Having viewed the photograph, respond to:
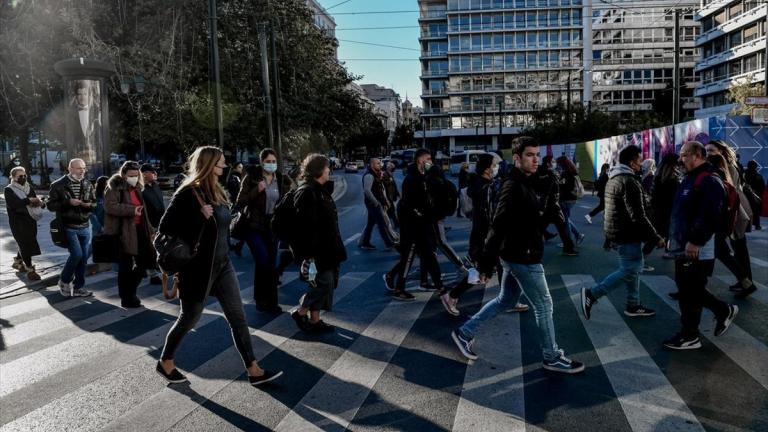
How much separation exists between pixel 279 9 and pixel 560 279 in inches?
966

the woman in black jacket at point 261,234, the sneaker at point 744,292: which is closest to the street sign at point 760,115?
the sneaker at point 744,292

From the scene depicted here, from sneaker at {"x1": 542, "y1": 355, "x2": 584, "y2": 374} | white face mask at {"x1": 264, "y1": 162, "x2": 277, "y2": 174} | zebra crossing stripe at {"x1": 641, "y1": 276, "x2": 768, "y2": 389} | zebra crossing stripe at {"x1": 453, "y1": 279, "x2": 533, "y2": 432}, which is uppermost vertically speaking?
white face mask at {"x1": 264, "y1": 162, "x2": 277, "y2": 174}

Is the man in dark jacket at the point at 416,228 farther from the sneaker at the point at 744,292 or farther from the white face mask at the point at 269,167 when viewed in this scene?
the sneaker at the point at 744,292

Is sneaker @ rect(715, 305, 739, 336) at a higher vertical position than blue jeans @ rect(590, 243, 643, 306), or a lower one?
lower

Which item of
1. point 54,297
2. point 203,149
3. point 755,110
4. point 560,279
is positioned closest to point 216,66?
point 54,297

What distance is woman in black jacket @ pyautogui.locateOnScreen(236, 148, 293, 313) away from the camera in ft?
22.1

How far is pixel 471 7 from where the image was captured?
90.3 meters

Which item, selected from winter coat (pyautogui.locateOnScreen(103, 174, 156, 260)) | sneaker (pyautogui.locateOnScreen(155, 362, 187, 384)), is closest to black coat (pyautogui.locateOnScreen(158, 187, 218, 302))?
sneaker (pyautogui.locateOnScreen(155, 362, 187, 384))

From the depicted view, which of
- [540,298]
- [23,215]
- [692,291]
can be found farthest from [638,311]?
[23,215]

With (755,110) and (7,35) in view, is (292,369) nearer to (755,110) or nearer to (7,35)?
(755,110)

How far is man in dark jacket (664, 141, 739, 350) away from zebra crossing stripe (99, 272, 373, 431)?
3355 mm

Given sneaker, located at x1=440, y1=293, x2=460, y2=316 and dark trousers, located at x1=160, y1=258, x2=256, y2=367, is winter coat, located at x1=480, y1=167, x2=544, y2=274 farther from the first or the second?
dark trousers, located at x1=160, y1=258, x2=256, y2=367

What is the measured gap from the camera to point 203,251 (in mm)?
4441

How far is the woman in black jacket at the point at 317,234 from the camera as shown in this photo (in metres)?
5.56
